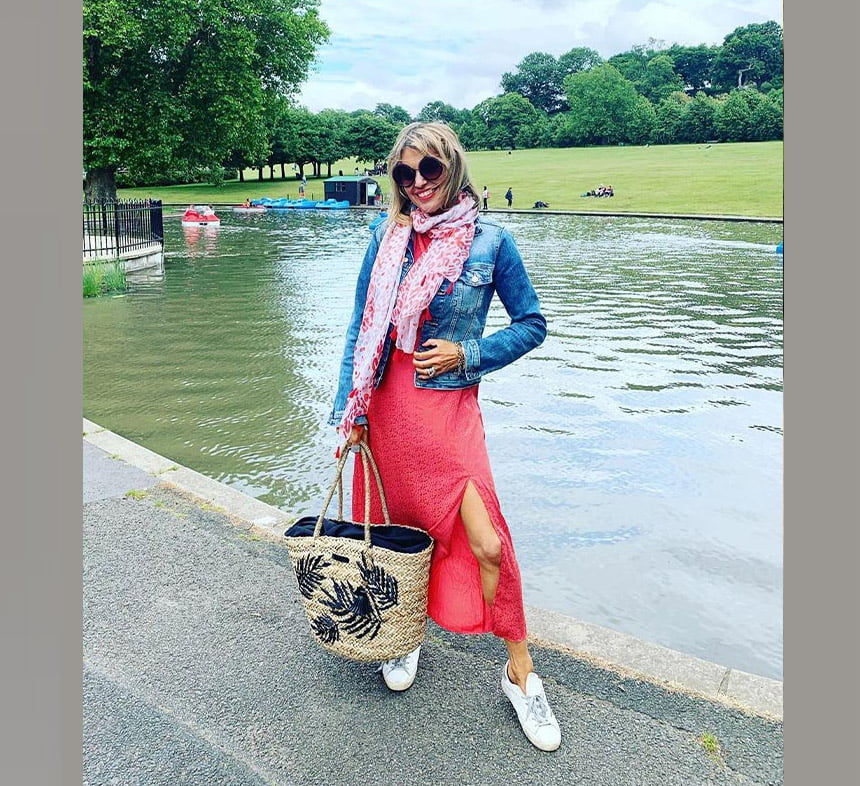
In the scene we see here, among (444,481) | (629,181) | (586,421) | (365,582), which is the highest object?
(629,181)

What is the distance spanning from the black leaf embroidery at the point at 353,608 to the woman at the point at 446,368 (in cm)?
24

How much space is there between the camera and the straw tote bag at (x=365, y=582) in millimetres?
2998

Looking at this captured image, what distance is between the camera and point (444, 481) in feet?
9.93

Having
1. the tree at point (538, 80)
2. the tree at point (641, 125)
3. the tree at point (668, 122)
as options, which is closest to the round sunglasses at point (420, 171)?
the tree at point (668, 122)

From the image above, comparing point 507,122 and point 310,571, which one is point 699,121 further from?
point 310,571

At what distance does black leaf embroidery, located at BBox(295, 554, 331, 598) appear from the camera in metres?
3.07

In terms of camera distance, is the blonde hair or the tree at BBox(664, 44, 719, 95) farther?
the tree at BBox(664, 44, 719, 95)

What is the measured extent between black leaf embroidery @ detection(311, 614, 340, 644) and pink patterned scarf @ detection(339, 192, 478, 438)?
2.29 ft

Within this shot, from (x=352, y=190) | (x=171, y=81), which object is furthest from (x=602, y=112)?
(x=171, y=81)

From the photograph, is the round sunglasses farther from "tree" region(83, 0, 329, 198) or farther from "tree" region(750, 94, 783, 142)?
"tree" region(750, 94, 783, 142)

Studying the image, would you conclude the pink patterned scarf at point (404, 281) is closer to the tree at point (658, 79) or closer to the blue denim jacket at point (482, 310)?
the blue denim jacket at point (482, 310)

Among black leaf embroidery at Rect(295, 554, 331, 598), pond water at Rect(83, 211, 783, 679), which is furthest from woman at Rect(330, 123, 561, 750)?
pond water at Rect(83, 211, 783, 679)

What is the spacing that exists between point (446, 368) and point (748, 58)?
449ft
